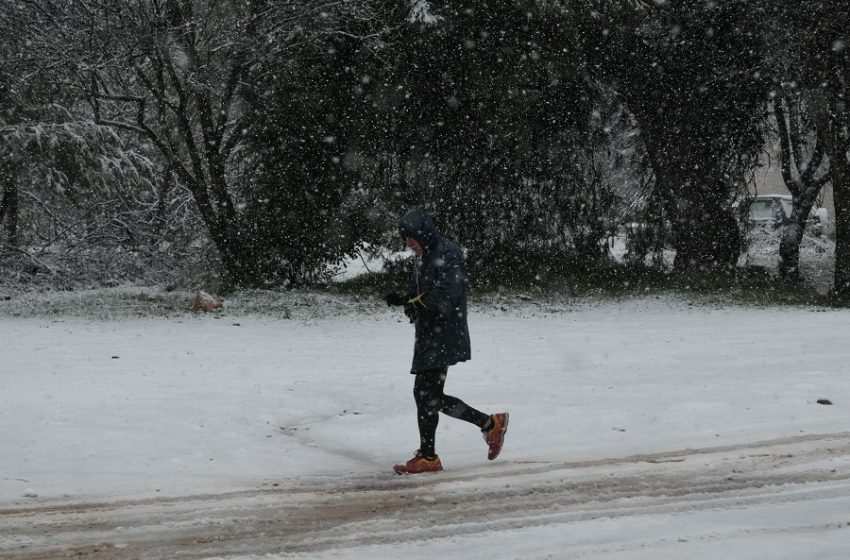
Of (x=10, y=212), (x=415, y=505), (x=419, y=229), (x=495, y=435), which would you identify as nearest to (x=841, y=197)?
(x=495, y=435)

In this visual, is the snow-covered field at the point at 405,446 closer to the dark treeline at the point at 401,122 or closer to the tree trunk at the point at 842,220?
the tree trunk at the point at 842,220

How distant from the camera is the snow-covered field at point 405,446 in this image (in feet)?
16.2

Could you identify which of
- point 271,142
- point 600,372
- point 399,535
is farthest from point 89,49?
point 399,535

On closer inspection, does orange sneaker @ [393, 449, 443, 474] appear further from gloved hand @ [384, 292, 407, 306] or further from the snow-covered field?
gloved hand @ [384, 292, 407, 306]

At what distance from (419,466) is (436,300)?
3.67 ft

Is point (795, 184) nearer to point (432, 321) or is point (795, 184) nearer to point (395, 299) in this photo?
point (432, 321)

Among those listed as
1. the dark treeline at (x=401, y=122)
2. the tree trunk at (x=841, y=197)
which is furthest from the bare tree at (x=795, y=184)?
the tree trunk at (x=841, y=197)

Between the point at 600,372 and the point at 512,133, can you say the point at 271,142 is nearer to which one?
the point at 512,133

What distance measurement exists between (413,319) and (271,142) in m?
11.8

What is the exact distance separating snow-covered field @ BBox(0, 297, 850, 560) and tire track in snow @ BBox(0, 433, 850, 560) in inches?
0.8

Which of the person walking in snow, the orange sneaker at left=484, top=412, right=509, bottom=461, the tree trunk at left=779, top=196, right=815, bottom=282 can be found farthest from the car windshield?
the person walking in snow

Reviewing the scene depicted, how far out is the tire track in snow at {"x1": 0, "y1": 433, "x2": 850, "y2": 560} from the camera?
489 centimetres

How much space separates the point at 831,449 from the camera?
6.80 meters

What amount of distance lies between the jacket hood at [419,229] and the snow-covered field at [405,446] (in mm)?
1566
